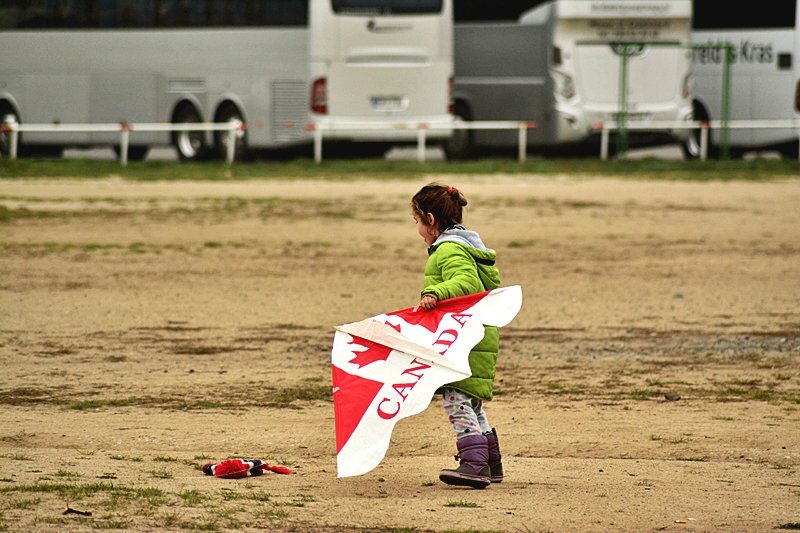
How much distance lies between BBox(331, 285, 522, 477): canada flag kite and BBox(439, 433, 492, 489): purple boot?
0.80 ft

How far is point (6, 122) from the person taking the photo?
94.0 feet

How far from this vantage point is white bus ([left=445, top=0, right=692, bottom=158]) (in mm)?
27672

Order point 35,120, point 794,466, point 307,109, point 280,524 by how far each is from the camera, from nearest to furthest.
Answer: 1. point 280,524
2. point 794,466
3. point 307,109
4. point 35,120

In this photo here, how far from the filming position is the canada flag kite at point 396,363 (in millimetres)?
6453

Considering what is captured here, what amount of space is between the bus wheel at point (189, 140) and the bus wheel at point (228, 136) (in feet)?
0.83

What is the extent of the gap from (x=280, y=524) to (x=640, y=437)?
2617 millimetres

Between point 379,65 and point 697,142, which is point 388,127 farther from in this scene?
Result: point 697,142

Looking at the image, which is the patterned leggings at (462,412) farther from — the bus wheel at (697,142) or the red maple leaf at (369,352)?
the bus wheel at (697,142)

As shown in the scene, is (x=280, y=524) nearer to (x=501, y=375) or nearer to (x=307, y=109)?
(x=501, y=375)

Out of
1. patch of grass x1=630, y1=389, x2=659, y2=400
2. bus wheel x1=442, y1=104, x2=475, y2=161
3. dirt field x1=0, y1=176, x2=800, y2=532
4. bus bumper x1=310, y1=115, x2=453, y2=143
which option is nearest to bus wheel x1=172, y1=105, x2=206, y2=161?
bus bumper x1=310, y1=115, x2=453, y2=143

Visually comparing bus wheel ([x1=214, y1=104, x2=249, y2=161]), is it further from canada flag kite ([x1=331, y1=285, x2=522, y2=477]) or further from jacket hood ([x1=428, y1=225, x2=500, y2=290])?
canada flag kite ([x1=331, y1=285, x2=522, y2=477])

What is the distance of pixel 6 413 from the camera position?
27.1ft

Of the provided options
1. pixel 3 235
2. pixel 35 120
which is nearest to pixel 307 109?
pixel 35 120

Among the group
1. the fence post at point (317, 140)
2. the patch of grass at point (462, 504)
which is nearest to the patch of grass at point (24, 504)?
the patch of grass at point (462, 504)
